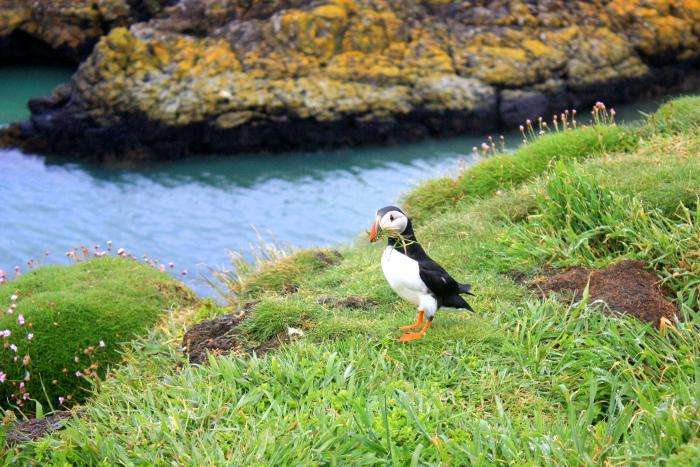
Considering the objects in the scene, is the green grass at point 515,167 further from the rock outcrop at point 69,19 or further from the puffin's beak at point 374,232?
the rock outcrop at point 69,19

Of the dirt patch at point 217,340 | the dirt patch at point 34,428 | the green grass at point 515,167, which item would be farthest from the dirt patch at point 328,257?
the dirt patch at point 34,428

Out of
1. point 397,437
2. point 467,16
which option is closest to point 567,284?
point 397,437

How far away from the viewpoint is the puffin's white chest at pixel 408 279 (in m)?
4.66

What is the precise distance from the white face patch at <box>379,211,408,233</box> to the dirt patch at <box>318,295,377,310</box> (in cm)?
105

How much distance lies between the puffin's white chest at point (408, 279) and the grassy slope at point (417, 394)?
0.27 metres

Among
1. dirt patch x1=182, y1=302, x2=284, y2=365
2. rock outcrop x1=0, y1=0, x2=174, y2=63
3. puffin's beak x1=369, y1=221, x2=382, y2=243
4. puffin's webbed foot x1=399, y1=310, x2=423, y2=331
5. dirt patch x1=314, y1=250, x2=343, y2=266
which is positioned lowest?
dirt patch x1=314, y1=250, x2=343, y2=266

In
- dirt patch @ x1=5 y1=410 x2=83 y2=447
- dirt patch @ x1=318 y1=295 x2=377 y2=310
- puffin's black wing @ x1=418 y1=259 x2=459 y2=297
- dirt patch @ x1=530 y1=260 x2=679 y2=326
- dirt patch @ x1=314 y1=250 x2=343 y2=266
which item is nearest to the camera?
dirt patch @ x1=5 y1=410 x2=83 y2=447

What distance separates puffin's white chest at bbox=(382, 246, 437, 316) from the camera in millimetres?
4664

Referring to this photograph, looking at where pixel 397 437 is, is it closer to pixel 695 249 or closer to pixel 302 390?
pixel 302 390

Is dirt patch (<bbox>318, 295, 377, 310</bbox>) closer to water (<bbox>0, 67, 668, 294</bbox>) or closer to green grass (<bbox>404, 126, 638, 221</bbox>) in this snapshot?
green grass (<bbox>404, 126, 638, 221</bbox>)

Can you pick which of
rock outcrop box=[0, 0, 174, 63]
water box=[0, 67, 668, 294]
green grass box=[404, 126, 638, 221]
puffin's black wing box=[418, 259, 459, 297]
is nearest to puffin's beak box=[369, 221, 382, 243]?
puffin's black wing box=[418, 259, 459, 297]

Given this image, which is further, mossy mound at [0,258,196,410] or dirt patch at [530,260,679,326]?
mossy mound at [0,258,196,410]

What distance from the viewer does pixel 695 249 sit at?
5461 millimetres

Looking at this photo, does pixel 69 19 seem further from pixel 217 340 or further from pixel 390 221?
pixel 390 221
